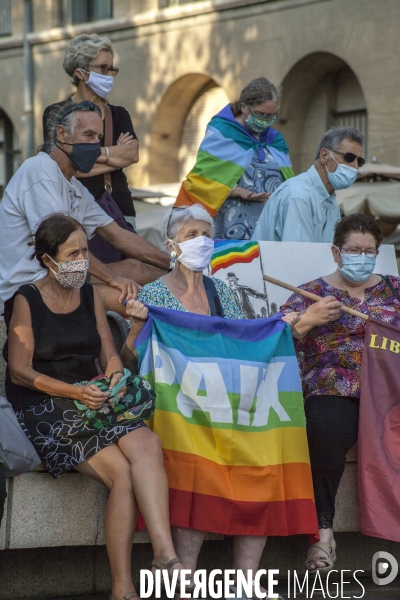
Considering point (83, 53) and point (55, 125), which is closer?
point (55, 125)

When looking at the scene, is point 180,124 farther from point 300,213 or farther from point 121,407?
point 121,407

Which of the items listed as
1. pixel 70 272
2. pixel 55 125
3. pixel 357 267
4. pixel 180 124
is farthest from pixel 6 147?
pixel 70 272

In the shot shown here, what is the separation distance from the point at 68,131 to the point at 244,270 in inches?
56.6

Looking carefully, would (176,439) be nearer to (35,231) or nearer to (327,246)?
(35,231)

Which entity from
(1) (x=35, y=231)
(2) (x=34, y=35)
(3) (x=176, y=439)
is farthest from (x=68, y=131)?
(2) (x=34, y=35)

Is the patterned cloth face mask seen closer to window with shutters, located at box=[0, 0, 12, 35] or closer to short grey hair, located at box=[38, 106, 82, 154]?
short grey hair, located at box=[38, 106, 82, 154]

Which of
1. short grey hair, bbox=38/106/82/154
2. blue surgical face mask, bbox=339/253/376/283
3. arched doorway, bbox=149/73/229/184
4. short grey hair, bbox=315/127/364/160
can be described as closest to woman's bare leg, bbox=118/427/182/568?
blue surgical face mask, bbox=339/253/376/283

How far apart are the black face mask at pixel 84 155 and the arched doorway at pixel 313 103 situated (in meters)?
13.2

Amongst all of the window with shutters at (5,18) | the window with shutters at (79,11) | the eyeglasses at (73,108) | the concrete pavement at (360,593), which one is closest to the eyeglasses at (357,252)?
the eyeglasses at (73,108)

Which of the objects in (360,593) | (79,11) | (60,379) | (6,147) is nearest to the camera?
(60,379)

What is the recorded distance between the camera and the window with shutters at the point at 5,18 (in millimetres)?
25059

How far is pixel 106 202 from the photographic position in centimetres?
747

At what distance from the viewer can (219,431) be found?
6.04 m

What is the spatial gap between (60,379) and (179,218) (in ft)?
4.20
